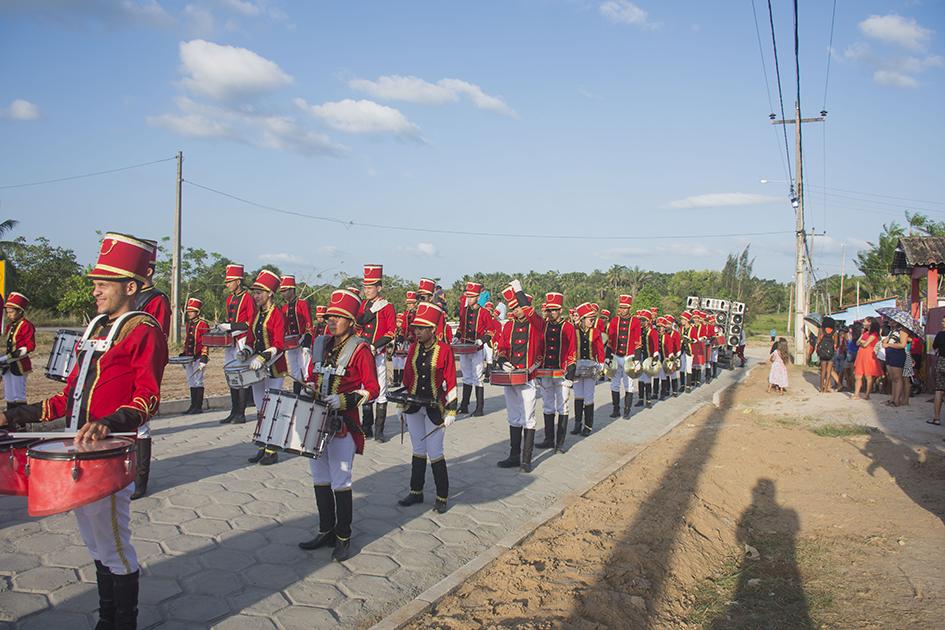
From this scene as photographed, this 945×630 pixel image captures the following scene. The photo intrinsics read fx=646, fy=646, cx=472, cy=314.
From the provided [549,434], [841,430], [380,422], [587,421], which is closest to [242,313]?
[380,422]

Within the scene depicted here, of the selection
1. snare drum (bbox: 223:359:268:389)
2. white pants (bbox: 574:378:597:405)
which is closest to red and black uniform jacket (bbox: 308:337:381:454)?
snare drum (bbox: 223:359:268:389)

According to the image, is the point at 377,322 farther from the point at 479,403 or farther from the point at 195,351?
the point at 479,403

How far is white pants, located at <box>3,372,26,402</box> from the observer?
8.60 m

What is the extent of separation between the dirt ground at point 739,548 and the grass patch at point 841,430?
0.74m

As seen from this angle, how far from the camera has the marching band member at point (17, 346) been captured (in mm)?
8320

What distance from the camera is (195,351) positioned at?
10.3 metres

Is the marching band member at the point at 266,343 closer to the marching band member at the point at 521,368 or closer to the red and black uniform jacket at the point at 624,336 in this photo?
the marching band member at the point at 521,368

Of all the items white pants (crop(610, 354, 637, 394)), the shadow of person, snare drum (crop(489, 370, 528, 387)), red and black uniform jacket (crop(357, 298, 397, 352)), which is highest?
red and black uniform jacket (crop(357, 298, 397, 352))

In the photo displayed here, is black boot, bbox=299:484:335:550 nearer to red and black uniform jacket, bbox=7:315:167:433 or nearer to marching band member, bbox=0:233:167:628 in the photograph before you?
marching band member, bbox=0:233:167:628

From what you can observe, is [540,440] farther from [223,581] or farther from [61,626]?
[61,626]

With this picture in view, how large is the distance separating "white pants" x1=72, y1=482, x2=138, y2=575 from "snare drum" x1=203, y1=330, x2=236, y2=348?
565cm

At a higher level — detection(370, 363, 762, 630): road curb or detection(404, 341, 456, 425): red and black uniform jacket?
detection(404, 341, 456, 425): red and black uniform jacket

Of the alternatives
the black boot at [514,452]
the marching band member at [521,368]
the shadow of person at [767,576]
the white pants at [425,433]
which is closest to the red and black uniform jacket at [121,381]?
the white pants at [425,433]

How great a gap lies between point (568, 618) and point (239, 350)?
5.48m
